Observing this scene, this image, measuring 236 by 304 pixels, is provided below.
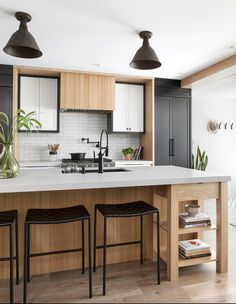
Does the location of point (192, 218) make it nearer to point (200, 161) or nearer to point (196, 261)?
point (196, 261)

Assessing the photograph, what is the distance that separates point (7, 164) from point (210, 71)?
11.3 ft

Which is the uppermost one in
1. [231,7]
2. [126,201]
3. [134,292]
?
[231,7]

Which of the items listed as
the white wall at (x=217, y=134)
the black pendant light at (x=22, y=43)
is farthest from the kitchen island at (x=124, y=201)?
the white wall at (x=217, y=134)

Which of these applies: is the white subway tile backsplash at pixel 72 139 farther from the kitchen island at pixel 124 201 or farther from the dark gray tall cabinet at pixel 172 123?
the kitchen island at pixel 124 201

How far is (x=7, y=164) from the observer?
2064mm

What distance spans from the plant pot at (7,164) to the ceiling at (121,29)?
140 cm

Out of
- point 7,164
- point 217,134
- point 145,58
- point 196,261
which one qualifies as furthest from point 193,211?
point 217,134

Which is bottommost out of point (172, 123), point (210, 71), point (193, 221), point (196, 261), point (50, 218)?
point (196, 261)

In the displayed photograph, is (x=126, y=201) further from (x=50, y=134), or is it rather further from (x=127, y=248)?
(x=50, y=134)

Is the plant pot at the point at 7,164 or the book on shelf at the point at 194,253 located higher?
the plant pot at the point at 7,164

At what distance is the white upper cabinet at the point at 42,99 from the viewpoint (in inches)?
173

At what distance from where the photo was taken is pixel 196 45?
336cm

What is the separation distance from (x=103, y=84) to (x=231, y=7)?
2523 mm

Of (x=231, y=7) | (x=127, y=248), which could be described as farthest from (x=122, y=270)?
(x=231, y=7)
